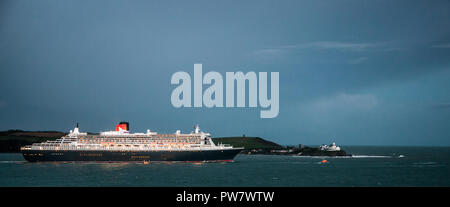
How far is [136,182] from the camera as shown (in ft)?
157

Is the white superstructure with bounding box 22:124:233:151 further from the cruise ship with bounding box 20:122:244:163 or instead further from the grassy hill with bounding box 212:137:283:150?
the grassy hill with bounding box 212:137:283:150

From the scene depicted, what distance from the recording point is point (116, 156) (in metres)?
80.7

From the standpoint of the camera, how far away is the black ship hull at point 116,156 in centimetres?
8038

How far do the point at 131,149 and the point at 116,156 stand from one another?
2.93 metres

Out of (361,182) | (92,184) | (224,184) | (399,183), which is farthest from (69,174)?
(399,183)

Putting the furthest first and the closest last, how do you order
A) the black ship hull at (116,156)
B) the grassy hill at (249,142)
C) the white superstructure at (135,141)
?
the grassy hill at (249,142) → the white superstructure at (135,141) → the black ship hull at (116,156)

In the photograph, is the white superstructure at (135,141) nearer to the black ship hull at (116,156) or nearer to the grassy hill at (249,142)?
the black ship hull at (116,156)

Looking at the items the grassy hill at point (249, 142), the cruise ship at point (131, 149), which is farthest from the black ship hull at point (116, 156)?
the grassy hill at point (249, 142)

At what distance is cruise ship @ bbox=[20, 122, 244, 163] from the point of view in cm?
8062

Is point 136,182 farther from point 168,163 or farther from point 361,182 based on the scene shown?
point 168,163

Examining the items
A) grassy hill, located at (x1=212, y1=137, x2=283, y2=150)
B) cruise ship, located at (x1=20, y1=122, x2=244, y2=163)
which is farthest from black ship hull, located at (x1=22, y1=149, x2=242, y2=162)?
grassy hill, located at (x1=212, y1=137, x2=283, y2=150)

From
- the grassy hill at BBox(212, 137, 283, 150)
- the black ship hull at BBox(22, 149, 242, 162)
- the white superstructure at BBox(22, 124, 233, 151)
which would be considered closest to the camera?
the black ship hull at BBox(22, 149, 242, 162)

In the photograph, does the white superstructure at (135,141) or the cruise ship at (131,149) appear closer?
the cruise ship at (131,149)
